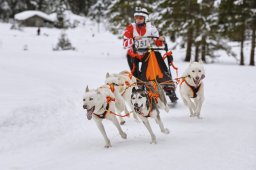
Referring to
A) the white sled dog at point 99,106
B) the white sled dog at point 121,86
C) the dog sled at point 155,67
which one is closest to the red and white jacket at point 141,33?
the dog sled at point 155,67

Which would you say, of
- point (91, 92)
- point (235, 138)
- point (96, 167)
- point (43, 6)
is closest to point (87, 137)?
point (91, 92)

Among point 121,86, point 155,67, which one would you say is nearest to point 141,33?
point 155,67

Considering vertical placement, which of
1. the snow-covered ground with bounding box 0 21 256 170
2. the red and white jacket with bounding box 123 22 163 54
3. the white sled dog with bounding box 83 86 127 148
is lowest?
the snow-covered ground with bounding box 0 21 256 170

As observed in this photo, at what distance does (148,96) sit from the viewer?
5609 mm

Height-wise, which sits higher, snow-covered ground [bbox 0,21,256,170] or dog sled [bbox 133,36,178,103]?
dog sled [bbox 133,36,178,103]

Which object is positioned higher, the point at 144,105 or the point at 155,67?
the point at 155,67

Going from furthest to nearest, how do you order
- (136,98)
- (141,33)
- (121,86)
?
1. (141,33)
2. (121,86)
3. (136,98)

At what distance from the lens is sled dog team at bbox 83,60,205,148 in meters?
5.40

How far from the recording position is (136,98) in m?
5.39

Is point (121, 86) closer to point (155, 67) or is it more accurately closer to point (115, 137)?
point (155, 67)

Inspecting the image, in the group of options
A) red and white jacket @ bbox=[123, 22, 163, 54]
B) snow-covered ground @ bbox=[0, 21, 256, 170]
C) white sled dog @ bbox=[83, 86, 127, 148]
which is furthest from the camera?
red and white jacket @ bbox=[123, 22, 163, 54]

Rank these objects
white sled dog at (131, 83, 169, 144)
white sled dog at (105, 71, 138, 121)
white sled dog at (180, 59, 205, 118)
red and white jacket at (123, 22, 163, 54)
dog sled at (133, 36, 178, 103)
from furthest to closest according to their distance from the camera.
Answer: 1. red and white jacket at (123, 22, 163, 54)
2. dog sled at (133, 36, 178, 103)
3. white sled dog at (105, 71, 138, 121)
4. white sled dog at (180, 59, 205, 118)
5. white sled dog at (131, 83, 169, 144)

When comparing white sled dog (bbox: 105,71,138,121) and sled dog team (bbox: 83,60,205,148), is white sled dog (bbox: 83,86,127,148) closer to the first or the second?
sled dog team (bbox: 83,60,205,148)

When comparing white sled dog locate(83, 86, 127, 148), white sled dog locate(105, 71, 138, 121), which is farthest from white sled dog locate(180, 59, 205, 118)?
white sled dog locate(83, 86, 127, 148)
